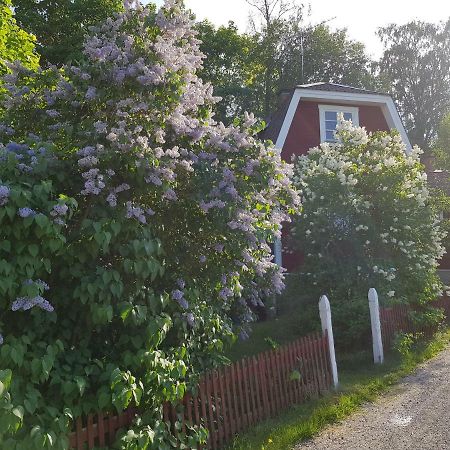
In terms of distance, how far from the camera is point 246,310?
689 centimetres

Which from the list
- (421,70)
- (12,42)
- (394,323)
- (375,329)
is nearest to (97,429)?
(375,329)

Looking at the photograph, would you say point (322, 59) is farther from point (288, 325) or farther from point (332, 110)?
point (288, 325)

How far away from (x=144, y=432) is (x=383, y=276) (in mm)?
7707

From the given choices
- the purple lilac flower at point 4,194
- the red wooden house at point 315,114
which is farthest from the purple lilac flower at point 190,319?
the red wooden house at point 315,114

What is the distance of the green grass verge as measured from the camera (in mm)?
5652

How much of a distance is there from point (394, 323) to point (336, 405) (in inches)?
165

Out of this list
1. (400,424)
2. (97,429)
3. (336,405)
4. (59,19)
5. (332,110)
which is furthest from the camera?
(59,19)

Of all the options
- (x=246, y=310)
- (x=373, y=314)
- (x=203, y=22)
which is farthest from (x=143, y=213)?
(x=203, y=22)

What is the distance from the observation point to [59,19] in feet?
73.0

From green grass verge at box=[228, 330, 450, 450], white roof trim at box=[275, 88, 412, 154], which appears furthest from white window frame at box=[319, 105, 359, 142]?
green grass verge at box=[228, 330, 450, 450]

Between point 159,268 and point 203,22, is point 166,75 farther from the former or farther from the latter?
point 203,22

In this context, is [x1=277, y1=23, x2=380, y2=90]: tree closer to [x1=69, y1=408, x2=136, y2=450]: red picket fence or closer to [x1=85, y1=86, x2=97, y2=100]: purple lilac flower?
[x1=85, y1=86, x2=97, y2=100]: purple lilac flower

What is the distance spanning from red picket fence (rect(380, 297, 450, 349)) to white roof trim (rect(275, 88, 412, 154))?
7791 mm

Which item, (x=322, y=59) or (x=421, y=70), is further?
(x=421, y=70)
